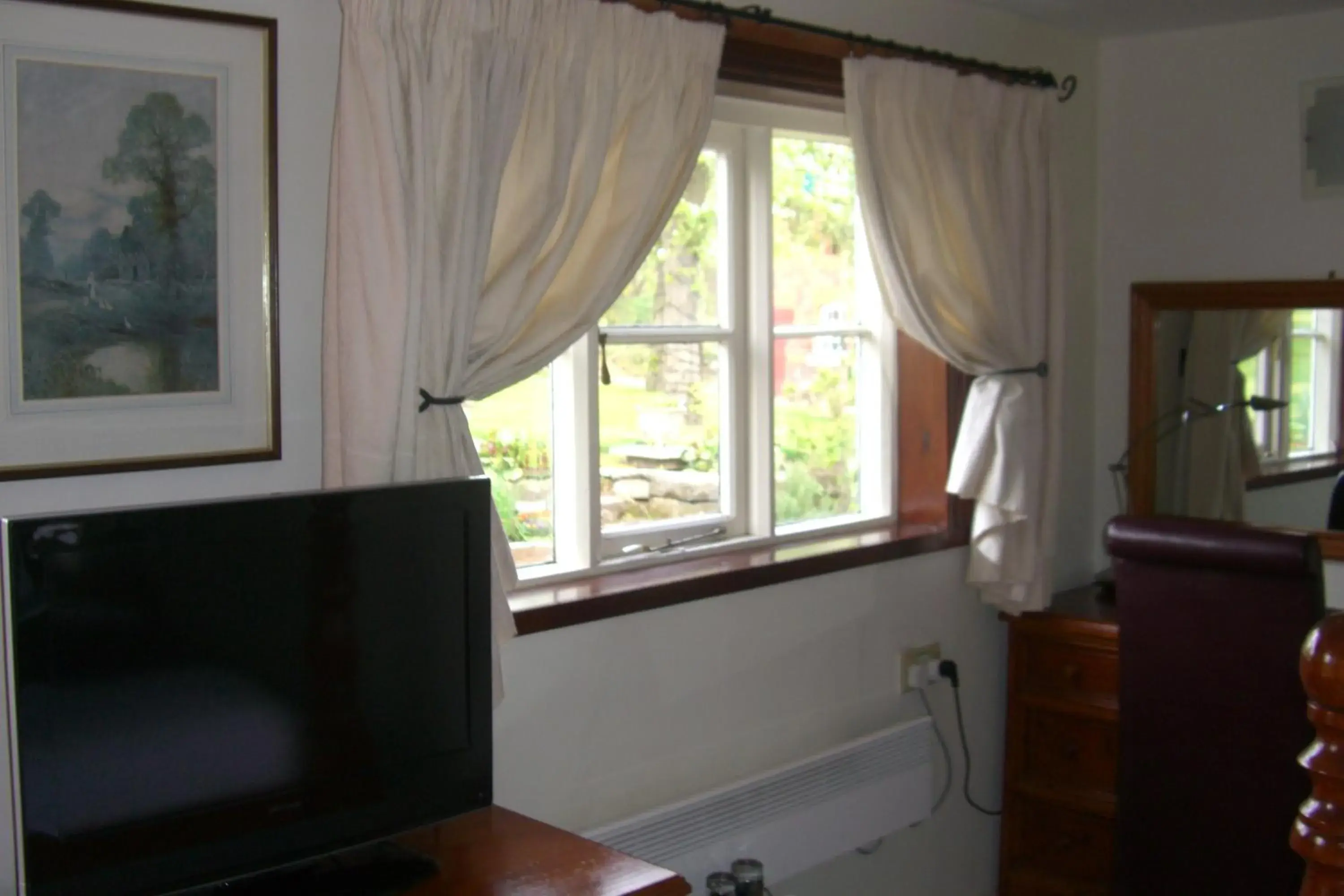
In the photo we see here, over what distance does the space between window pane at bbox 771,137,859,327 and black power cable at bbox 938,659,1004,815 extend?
92 centimetres

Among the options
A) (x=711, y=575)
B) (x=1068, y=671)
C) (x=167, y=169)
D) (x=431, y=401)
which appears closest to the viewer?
(x=167, y=169)

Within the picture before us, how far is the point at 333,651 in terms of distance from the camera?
77.7 inches

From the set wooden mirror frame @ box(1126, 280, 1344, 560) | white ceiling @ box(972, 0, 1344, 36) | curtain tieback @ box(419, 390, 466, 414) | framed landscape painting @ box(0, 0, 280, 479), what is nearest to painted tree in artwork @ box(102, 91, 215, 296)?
framed landscape painting @ box(0, 0, 280, 479)

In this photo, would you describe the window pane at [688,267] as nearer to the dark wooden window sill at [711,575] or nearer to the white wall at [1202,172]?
the dark wooden window sill at [711,575]

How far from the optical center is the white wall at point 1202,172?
382 cm

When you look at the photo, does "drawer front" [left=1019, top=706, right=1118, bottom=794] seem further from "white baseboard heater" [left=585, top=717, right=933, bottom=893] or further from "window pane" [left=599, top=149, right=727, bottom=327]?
"window pane" [left=599, top=149, right=727, bottom=327]

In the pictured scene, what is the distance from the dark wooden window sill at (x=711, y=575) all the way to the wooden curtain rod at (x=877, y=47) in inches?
44.3

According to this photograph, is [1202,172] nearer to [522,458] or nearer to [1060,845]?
[1060,845]

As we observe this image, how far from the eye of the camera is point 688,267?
127 inches

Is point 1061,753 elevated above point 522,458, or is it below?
below

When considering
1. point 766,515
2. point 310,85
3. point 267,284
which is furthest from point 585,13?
point 766,515

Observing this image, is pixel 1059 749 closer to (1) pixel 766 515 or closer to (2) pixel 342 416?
(1) pixel 766 515

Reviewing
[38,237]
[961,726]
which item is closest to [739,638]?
[961,726]

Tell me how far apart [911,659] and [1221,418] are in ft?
3.97
